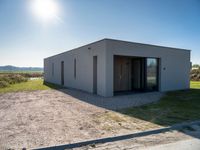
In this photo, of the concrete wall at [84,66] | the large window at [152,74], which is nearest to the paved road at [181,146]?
the concrete wall at [84,66]

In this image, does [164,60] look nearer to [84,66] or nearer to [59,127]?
[84,66]

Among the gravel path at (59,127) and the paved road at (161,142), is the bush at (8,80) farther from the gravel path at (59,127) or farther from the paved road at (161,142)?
the paved road at (161,142)

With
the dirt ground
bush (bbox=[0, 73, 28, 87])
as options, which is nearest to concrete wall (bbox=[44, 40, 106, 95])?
the dirt ground

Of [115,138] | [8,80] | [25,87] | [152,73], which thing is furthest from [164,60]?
[8,80]

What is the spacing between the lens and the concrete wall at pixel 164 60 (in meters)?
9.58

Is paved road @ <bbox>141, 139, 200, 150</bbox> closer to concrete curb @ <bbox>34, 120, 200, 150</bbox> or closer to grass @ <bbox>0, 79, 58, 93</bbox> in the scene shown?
concrete curb @ <bbox>34, 120, 200, 150</bbox>

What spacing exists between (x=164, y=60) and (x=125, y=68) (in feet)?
10.4

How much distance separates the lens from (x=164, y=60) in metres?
12.4

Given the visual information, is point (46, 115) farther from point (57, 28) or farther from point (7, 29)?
point (7, 29)

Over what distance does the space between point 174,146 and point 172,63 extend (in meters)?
11.1

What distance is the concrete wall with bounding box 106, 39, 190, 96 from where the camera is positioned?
31.4ft

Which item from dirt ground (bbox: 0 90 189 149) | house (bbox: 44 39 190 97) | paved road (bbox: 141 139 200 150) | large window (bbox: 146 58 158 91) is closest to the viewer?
paved road (bbox: 141 139 200 150)

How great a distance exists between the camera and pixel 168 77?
12.7 meters

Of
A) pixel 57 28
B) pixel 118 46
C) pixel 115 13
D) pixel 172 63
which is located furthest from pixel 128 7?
pixel 172 63
